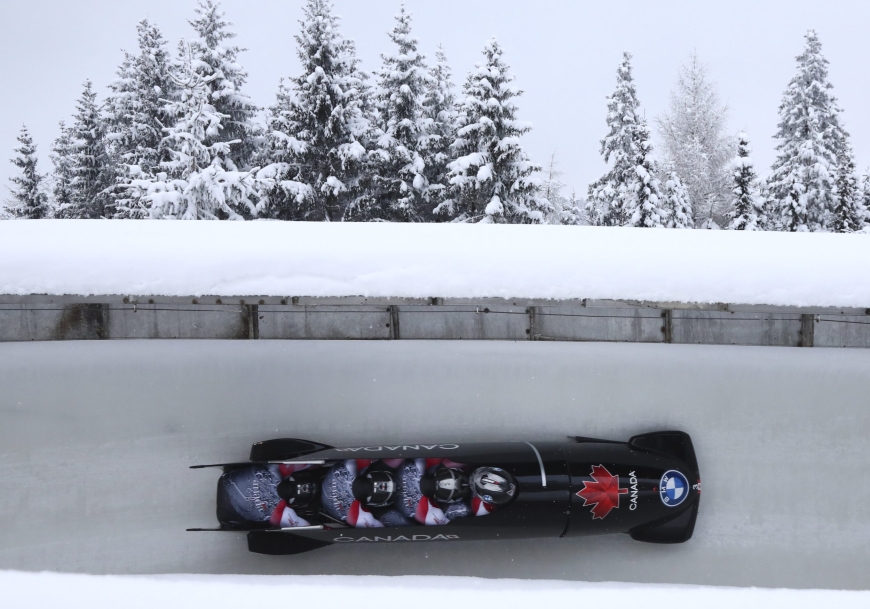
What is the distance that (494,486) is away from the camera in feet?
11.0

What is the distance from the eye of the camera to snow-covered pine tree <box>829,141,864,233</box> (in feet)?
50.7

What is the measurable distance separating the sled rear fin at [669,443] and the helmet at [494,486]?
0.98 m

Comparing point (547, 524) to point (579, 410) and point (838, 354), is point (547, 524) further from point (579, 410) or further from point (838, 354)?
point (838, 354)

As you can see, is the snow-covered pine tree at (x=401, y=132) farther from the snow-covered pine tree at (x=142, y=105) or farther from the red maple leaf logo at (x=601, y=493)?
the red maple leaf logo at (x=601, y=493)

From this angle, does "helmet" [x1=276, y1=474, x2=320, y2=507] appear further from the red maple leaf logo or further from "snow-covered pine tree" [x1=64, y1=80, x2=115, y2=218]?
"snow-covered pine tree" [x1=64, y1=80, x2=115, y2=218]

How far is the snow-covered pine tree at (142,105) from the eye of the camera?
14.6m

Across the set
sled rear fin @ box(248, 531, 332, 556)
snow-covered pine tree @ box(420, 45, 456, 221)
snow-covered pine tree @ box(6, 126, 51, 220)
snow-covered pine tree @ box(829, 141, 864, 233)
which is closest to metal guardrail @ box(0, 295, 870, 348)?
sled rear fin @ box(248, 531, 332, 556)

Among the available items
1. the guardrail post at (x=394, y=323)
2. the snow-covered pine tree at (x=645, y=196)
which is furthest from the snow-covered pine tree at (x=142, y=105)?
the guardrail post at (x=394, y=323)


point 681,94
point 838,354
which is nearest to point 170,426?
point 838,354

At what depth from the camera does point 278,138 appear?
42.3 ft

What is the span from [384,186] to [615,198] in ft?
21.4

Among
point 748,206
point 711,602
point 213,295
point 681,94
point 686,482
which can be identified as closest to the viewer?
point 711,602

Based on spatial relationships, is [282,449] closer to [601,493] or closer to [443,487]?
[443,487]

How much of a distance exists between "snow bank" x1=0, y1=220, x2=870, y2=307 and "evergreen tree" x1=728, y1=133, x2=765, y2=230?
40.7 feet
